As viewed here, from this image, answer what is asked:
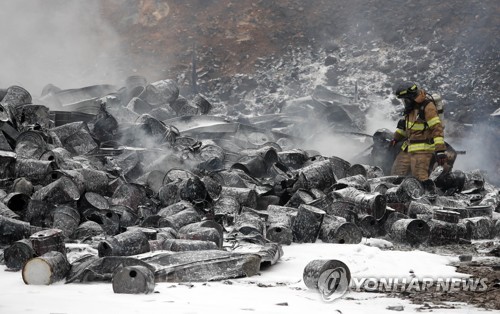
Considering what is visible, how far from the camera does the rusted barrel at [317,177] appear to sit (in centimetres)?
747

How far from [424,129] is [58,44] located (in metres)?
15.3

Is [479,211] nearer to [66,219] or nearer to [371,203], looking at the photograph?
[371,203]

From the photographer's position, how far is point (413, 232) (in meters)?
6.17

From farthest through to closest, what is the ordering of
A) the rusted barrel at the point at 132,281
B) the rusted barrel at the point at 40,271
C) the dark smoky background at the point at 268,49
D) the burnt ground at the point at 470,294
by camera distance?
1. the dark smoky background at the point at 268,49
2. the rusted barrel at the point at 40,271
3. the rusted barrel at the point at 132,281
4. the burnt ground at the point at 470,294

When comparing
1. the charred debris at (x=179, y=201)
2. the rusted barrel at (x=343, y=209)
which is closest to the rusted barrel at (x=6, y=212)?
the charred debris at (x=179, y=201)

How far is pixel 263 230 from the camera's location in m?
5.93

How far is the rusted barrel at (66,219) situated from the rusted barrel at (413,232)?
316cm

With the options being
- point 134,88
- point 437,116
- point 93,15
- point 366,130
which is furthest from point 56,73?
point 437,116

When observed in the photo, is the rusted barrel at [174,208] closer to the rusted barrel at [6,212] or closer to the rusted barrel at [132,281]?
the rusted barrel at [6,212]

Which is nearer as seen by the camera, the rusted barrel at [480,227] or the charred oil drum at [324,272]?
the charred oil drum at [324,272]

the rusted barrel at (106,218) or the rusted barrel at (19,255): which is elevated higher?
the rusted barrel at (106,218)

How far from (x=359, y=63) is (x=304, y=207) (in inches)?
474

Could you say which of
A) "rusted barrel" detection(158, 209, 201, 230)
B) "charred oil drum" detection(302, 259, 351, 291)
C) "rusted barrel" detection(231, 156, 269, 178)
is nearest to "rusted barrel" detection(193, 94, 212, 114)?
"rusted barrel" detection(231, 156, 269, 178)

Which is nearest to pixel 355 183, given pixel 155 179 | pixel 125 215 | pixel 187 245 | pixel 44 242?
pixel 155 179
